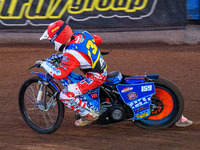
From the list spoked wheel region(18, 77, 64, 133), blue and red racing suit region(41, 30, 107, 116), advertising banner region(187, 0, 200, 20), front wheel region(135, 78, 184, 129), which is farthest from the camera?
advertising banner region(187, 0, 200, 20)

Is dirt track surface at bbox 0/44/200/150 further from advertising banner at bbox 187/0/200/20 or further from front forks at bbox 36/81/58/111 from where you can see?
advertising banner at bbox 187/0/200/20

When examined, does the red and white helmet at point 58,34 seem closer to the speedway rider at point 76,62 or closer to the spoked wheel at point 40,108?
the speedway rider at point 76,62

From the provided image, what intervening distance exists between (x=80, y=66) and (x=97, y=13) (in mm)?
6214

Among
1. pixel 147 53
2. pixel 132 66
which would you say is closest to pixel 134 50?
pixel 147 53

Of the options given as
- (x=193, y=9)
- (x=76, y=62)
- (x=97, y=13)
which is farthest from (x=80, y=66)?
(x=193, y=9)

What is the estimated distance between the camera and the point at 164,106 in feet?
16.9

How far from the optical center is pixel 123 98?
5047 mm

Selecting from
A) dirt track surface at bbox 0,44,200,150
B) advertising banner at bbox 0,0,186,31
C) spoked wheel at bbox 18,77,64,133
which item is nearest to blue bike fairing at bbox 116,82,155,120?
dirt track surface at bbox 0,44,200,150

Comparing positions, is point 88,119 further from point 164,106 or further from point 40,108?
point 164,106

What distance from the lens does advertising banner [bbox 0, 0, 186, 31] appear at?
10523 millimetres

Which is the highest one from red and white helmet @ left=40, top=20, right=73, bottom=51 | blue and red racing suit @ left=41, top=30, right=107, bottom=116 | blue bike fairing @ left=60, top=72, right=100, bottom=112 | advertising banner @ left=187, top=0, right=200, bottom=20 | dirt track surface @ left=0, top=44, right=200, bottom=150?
advertising banner @ left=187, top=0, right=200, bottom=20

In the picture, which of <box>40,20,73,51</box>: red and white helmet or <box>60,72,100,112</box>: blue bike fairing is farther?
<box>60,72,100,112</box>: blue bike fairing

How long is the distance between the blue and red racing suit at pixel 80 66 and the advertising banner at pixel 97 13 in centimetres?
580

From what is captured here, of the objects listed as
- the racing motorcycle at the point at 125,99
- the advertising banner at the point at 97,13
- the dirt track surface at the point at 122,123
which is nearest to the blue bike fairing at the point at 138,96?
the racing motorcycle at the point at 125,99
